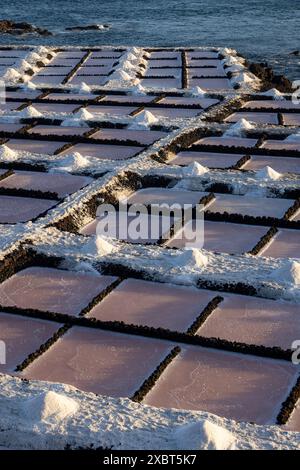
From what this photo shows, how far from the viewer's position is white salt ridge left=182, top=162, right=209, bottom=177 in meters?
5.27

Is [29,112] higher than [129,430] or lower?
higher

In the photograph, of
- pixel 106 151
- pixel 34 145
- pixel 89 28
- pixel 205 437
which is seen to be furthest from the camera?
pixel 89 28

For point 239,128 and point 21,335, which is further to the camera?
point 239,128

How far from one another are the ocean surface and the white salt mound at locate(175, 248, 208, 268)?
891 centimetres

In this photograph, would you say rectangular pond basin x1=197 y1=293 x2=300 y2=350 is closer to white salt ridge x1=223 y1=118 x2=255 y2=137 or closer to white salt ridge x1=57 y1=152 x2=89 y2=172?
white salt ridge x1=57 y1=152 x2=89 y2=172

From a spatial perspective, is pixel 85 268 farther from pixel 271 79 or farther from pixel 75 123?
pixel 271 79

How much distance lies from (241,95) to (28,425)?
5.70 m

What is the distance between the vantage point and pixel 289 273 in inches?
147

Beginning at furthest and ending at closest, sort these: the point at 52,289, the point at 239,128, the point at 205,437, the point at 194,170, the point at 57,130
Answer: the point at 57,130 → the point at 239,128 → the point at 194,170 → the point at 52,289 → the point at 205,437

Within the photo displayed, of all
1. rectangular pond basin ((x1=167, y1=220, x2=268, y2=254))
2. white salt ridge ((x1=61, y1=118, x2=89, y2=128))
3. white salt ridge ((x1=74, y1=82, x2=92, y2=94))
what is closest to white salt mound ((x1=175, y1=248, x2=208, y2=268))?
rectangular pond basin ((x1=167, y1=220, x2=268, y2=254))

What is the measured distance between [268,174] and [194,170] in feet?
1.73

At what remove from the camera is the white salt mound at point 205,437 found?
2.57 m

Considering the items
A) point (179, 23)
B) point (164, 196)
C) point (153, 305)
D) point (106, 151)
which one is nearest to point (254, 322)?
point (153, 305)

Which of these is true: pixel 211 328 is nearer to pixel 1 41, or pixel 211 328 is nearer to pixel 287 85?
pixel 287 85
